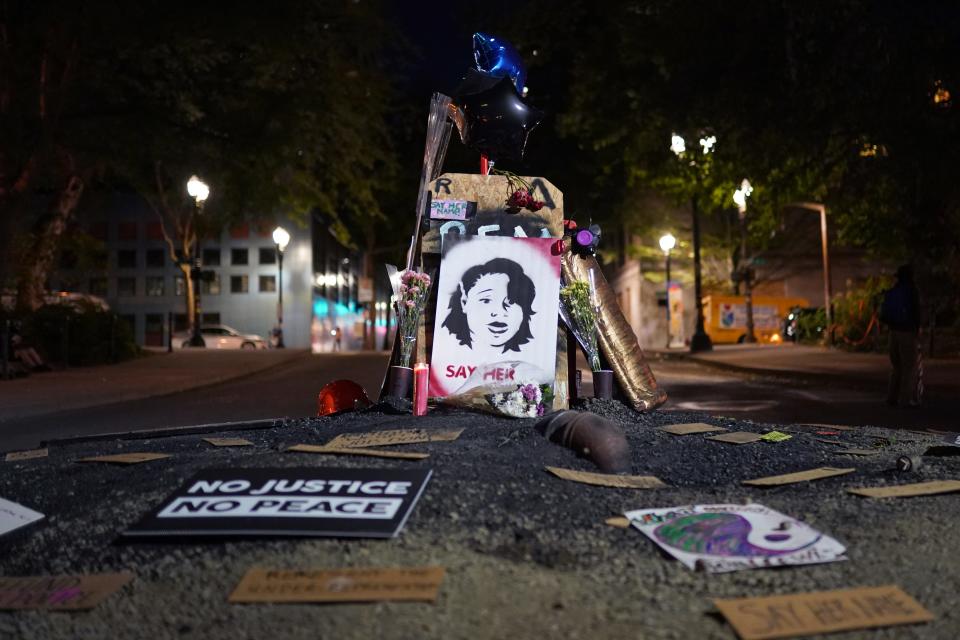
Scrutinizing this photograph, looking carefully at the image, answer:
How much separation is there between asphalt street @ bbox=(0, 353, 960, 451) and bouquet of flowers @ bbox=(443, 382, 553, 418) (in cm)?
316

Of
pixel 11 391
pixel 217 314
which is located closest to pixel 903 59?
pixel 11 391

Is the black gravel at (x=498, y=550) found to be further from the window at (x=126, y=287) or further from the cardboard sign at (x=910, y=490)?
the window at (x=126, y=287)

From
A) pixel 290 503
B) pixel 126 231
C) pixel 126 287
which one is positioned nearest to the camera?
pixel 290 503

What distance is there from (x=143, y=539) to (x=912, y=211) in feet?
55.8

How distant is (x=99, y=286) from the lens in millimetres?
60375

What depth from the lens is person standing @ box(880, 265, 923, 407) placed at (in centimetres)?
1074

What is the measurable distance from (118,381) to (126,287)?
4871 centimetres

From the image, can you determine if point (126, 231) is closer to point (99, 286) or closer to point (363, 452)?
point (99, 286)

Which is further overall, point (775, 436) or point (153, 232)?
Result: point (153, 232)

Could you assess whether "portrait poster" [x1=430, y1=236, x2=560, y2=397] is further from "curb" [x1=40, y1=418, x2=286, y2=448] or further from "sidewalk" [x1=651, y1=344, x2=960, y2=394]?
"sidewalk" [x1=651, y1=344, x2=960, y2=394]

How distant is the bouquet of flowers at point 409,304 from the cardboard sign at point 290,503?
262 cm

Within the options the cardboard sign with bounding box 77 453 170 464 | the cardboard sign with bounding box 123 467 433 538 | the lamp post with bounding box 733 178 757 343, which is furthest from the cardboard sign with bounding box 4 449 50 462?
the lamp post with bounding box 733 178 757 343

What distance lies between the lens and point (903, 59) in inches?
467

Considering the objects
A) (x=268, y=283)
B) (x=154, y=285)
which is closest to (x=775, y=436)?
(x=268, y=283)
